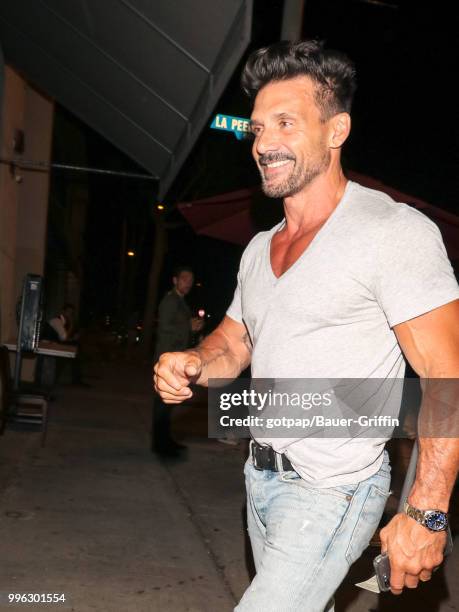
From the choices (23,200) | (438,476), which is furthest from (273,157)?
(23,200)

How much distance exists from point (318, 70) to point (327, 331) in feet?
2.96

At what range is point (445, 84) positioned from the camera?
1517cm

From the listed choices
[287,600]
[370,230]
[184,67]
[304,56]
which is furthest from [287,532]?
[184,67]

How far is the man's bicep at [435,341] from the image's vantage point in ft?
5.73

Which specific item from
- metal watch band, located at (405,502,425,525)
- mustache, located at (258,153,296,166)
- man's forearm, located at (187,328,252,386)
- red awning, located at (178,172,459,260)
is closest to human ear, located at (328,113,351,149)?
mustache, located at (258,153,296,166)

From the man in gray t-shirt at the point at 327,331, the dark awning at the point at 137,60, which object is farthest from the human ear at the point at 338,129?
the dark awning at the point at 137,60

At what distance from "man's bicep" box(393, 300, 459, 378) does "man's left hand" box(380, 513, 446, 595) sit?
0.41 meters

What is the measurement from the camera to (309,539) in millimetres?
1860

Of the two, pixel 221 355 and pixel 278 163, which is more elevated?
pixel 278 163

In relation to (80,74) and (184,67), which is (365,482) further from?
(80,74)

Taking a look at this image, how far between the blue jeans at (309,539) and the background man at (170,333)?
16.9 feet

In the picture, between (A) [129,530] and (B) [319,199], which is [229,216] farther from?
(B) [319,199]

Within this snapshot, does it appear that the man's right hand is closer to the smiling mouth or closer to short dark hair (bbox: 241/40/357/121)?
the smiling mouth

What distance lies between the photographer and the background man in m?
7.12
